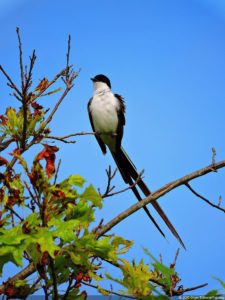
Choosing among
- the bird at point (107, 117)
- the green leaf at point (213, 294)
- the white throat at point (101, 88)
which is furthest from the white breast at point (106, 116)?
the green leaf at point (213, 294)

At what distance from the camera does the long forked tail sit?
4099mm

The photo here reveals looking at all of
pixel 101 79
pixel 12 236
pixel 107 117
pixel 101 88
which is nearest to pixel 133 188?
pixel 12 236

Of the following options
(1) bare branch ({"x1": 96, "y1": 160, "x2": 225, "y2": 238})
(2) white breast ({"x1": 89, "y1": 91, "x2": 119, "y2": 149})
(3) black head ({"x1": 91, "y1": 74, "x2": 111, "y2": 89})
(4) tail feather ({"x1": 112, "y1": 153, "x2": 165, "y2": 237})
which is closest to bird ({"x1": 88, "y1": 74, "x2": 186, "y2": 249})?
(2) white breast ({"x1": 89, "y1": 91, "x2": 119, "y2": 149})

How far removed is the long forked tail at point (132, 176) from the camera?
4.10 metres

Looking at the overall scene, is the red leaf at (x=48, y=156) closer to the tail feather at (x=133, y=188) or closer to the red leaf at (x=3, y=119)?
the red leaf at (x=3, y=119)

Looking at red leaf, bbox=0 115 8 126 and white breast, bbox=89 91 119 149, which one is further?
white breast, bbox=89 91 119 149

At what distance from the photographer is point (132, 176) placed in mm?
5676

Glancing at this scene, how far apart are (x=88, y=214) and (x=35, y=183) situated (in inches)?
12.9

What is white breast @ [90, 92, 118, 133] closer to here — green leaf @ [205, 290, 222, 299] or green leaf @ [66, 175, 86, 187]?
green leaf @ [66, 175, 86, 187]

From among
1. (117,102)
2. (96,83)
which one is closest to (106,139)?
(117,102)

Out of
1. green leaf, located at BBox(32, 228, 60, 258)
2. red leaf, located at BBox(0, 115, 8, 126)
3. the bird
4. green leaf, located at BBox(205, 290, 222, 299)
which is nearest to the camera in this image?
green leaf, located at BBox(205, 290, 222, 299)

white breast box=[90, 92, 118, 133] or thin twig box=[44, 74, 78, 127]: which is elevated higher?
white breast box=[90, 92, 118, 133]

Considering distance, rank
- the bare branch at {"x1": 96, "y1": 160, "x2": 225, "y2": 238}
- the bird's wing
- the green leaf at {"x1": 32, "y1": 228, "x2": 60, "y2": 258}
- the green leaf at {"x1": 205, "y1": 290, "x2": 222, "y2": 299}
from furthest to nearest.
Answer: the bird's wing → the bare branch at {"x1": 96, "y1": 160, "x2": 225, "y2": 238} → the green leaf at {"x1": 32, "y1": 228, "x2": 60, "y2": 258} → the green leaf at {"x1": 205, "y1": 290, "x2": 222, "y2": 299}

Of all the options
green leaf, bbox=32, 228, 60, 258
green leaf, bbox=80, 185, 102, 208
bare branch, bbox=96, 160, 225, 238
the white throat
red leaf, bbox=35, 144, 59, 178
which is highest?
the white throat
